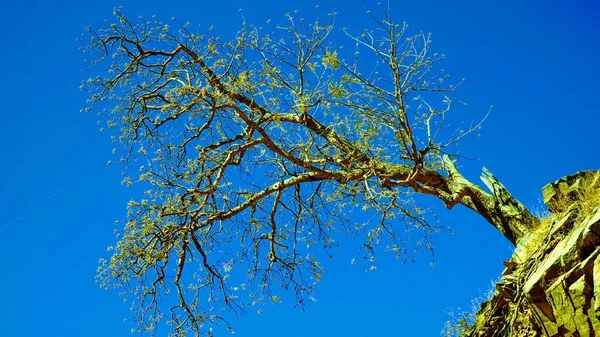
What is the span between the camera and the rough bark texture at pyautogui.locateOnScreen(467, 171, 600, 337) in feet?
24.9

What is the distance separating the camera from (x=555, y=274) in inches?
320

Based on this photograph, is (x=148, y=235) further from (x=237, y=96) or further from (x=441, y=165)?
(x=441, y=165)

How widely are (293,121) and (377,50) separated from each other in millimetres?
2363

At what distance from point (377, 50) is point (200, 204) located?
4129mm

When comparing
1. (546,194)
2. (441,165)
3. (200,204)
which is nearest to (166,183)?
(200,204)

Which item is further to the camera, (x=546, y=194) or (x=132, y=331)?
(x=132, y=331)

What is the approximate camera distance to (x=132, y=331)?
11094 millimetres

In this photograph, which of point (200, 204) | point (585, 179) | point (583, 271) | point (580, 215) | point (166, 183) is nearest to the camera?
point (583, 271)

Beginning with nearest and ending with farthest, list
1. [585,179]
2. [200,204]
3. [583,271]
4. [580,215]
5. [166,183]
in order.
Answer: [583,271] < [580,215] < [585,179] < [166,183] < [200,204]

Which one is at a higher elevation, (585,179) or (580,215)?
(585,179)

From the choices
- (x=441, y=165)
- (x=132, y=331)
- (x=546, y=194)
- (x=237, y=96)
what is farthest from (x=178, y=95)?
(x=546, y=194)

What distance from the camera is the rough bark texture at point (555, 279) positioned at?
24.9 feet

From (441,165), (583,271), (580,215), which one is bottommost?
(583,271)

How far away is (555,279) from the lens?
808 cm
